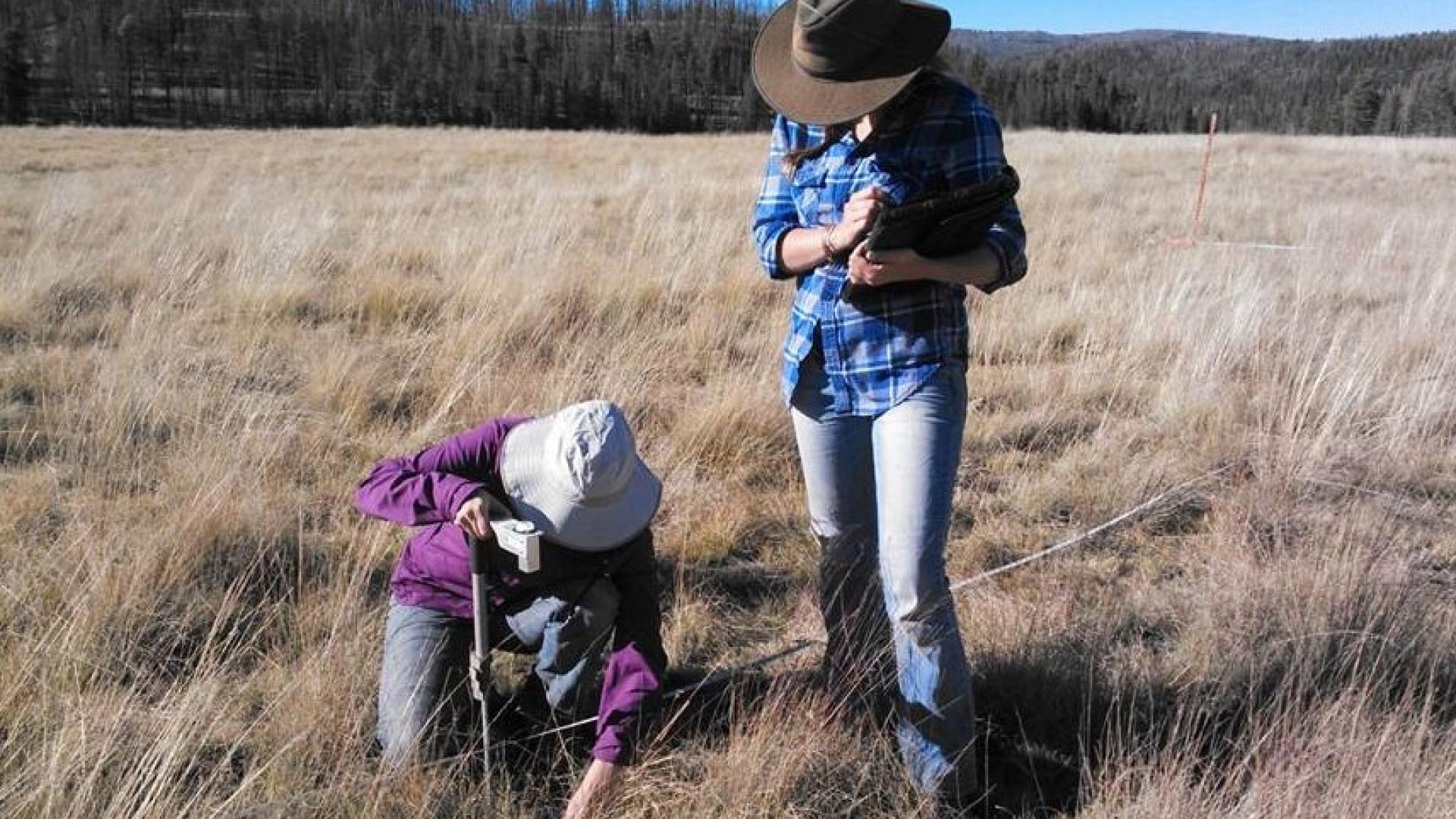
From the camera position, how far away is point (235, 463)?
132 inches

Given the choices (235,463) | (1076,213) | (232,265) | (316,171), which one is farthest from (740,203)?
(316,171)

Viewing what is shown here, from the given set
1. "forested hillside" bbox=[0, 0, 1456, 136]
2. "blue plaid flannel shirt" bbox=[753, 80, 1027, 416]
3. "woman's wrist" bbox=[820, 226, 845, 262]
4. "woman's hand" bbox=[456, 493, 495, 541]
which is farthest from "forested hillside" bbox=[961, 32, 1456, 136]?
"woman's hand" bbox=[456, 493, 495, 541]

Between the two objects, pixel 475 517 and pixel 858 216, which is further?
pixel 475 517

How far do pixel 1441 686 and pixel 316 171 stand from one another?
59.6 feet

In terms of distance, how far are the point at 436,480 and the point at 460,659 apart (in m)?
0.51

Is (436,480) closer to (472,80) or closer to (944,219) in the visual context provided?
(944,219)

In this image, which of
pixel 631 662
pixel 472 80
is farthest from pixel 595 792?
pixel 472 80

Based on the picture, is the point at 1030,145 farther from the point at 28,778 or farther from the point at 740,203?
the point at 28,778

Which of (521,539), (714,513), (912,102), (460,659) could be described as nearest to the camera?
(521,539)

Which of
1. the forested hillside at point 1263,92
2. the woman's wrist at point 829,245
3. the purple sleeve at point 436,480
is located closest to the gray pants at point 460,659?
the purple sleeve at point 436,480

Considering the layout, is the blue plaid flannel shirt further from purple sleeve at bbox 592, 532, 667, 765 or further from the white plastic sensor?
the white plastic sensor

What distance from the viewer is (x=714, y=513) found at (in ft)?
11.7

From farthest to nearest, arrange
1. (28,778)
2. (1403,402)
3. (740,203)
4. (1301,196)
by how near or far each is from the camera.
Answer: (1301,196) → (740,203) → (1403,402) → (28,778)

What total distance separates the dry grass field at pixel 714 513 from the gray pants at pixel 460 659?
93 mm
